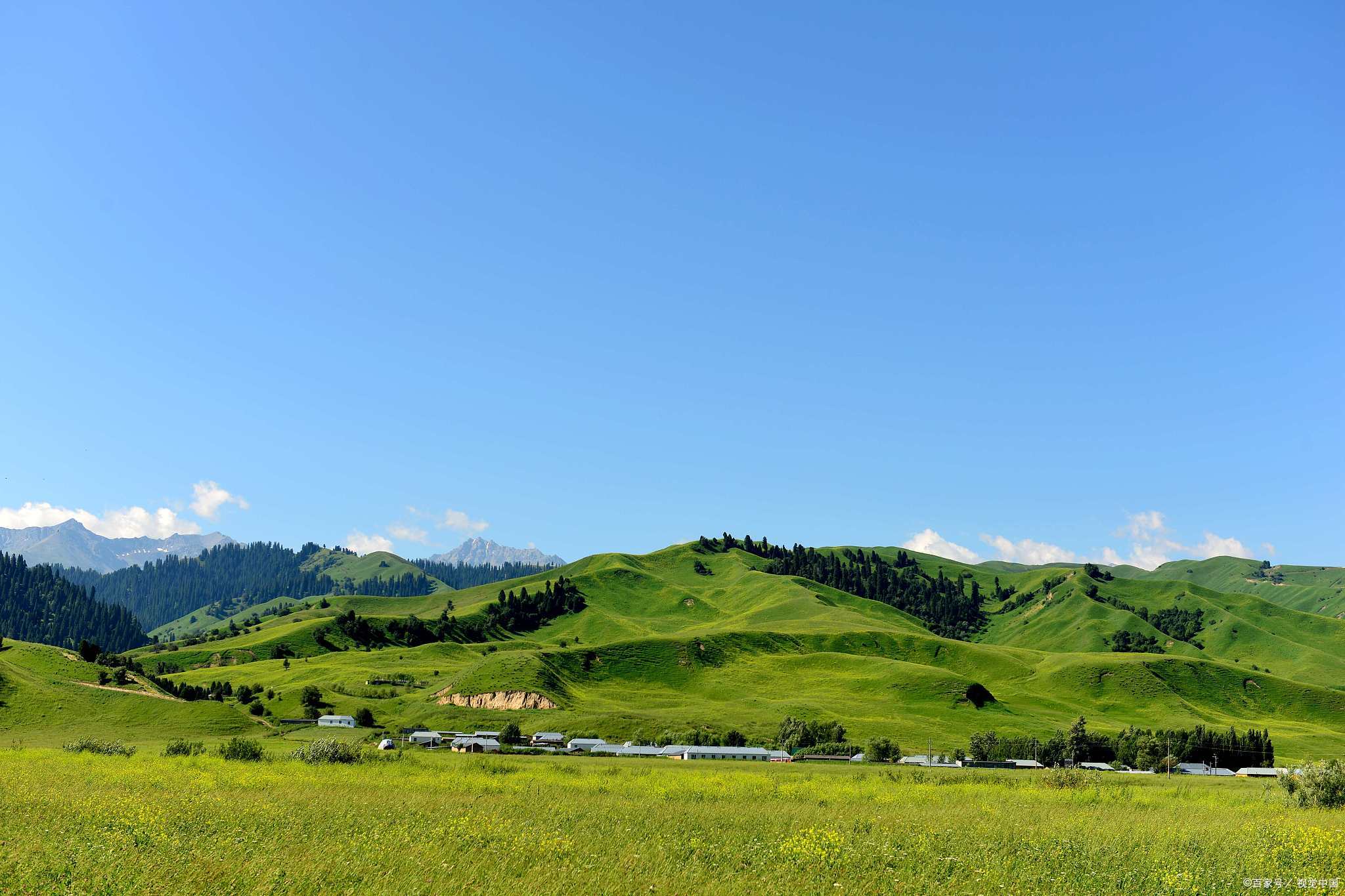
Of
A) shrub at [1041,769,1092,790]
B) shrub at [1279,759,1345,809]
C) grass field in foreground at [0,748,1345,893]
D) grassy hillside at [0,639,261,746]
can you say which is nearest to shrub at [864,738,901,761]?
shrub at [1041,769,1092,790]

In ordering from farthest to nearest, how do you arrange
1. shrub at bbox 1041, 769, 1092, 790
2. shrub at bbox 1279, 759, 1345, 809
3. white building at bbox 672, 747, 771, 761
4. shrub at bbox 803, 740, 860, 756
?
shrub at bbox 803, 740, 860, 756, white building at bbox 672, 747, 771, 761, shrub at bbox 1041, 769, 1092, 790, shrub at bbox 1279, 759, 1345, 809

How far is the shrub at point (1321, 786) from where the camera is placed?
6084 centimetres

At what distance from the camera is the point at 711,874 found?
93.9 feet

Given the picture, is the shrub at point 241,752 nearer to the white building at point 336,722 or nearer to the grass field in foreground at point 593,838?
the grass field in foreground at point 593,838

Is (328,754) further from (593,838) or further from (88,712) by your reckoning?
(88,712)

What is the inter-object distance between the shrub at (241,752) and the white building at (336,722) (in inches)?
3066

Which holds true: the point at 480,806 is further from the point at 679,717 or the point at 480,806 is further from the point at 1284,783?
the point at 679,717

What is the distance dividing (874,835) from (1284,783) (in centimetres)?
4838

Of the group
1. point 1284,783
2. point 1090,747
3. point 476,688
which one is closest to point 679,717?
point 476,688

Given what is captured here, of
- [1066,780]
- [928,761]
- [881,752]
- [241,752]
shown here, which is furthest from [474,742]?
[1066,780]

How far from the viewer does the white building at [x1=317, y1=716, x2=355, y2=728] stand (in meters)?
152

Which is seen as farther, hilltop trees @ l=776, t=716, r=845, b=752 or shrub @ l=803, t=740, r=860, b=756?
hilltop trees @ l=776, t=716, r=845, b=752

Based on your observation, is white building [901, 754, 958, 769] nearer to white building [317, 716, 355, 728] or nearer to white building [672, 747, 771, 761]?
white building [672, 747, 771, 761]

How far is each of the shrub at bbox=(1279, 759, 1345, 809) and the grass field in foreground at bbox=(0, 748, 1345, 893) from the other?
2561 mm
